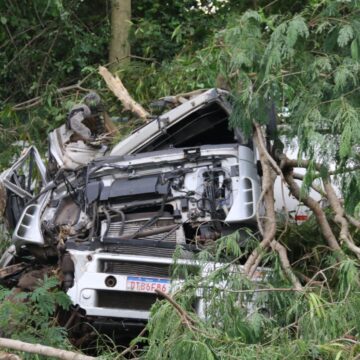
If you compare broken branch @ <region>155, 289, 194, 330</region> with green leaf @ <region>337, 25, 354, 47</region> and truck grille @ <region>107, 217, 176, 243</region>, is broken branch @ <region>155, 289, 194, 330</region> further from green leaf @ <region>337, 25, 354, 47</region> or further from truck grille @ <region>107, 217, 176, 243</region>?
green leaf @ <region>337, 25, 354, 47</region>

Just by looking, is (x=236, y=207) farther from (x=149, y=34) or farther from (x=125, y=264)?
(x=149, y=34)

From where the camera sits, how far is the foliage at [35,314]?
6152 millimetres

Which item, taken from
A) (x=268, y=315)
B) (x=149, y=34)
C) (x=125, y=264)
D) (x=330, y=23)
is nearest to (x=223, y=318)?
(x=268, y=315)

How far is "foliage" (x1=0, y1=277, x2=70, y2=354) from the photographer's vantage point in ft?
20.2

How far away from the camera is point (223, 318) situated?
16.7ft

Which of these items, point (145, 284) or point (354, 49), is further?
point (145, 284)

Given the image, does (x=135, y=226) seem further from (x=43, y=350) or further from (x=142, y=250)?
(x=43, y=350)

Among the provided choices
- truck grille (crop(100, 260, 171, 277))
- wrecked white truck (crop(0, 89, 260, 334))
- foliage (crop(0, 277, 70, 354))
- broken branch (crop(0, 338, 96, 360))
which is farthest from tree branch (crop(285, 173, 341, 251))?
broken branch (crop(0, 338, 96, 360))

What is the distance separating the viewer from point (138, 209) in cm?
709

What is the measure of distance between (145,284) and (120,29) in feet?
20.7

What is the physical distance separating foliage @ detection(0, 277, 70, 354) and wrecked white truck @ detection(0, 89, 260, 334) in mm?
186

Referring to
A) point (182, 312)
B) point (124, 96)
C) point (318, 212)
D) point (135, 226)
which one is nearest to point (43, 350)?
point (182, 312)

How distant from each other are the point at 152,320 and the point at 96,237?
2017 millimetres

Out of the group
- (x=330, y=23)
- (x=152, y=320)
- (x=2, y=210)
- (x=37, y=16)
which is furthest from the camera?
(x=37, y=16)
